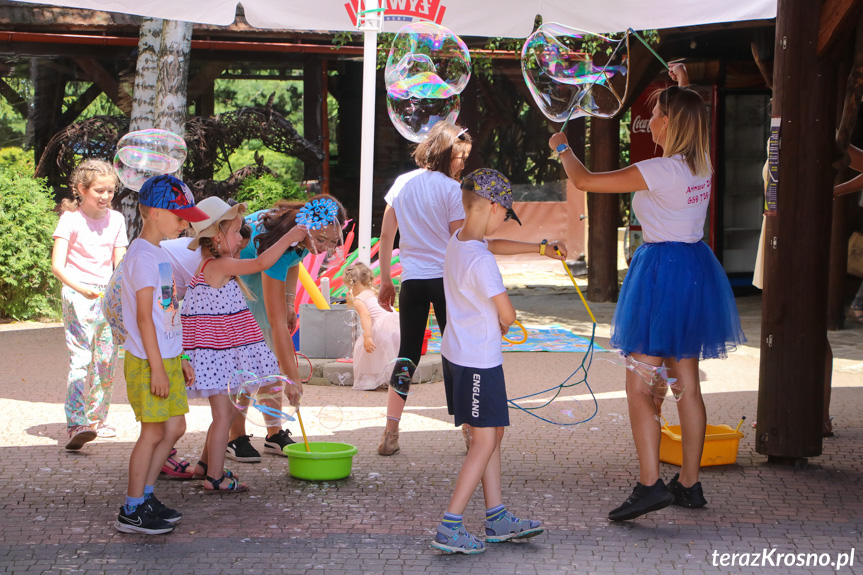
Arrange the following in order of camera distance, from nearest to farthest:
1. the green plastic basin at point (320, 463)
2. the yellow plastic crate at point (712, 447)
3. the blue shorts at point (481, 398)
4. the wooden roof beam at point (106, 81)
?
the blue shorts at point (481, 398)
the green plastic basin at point (320, 463)
the yellow plastic crate at point (712, 447)
the wooden roof beam at point (106, 81)

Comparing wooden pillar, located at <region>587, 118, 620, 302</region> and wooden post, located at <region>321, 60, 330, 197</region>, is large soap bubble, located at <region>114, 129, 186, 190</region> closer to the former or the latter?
wooden pillar, located at <region>587, 118, 620, 302</region>

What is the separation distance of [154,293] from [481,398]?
58.5 inches

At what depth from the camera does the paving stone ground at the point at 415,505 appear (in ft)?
12.2

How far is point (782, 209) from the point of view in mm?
4934

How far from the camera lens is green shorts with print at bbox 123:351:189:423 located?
13.4 feet

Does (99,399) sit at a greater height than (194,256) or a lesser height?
lesser

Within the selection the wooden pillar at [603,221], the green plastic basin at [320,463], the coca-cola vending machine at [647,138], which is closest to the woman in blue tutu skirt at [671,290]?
the green plastic basin at [320,463]

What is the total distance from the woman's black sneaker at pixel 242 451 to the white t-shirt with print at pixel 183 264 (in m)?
1.00

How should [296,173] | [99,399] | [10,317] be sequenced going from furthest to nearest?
[296,173]
[10,317]
[99,399]

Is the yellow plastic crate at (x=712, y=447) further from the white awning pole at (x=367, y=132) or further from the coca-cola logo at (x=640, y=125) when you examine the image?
the coca-cola logo at (x=640, y=125)

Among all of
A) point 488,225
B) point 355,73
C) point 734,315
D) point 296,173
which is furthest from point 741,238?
point 488,225

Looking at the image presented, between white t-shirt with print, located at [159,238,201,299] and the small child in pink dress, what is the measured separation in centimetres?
238

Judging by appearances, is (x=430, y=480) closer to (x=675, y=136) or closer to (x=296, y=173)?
(x=675, y=136)

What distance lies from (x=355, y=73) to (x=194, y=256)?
1053 centimetres
